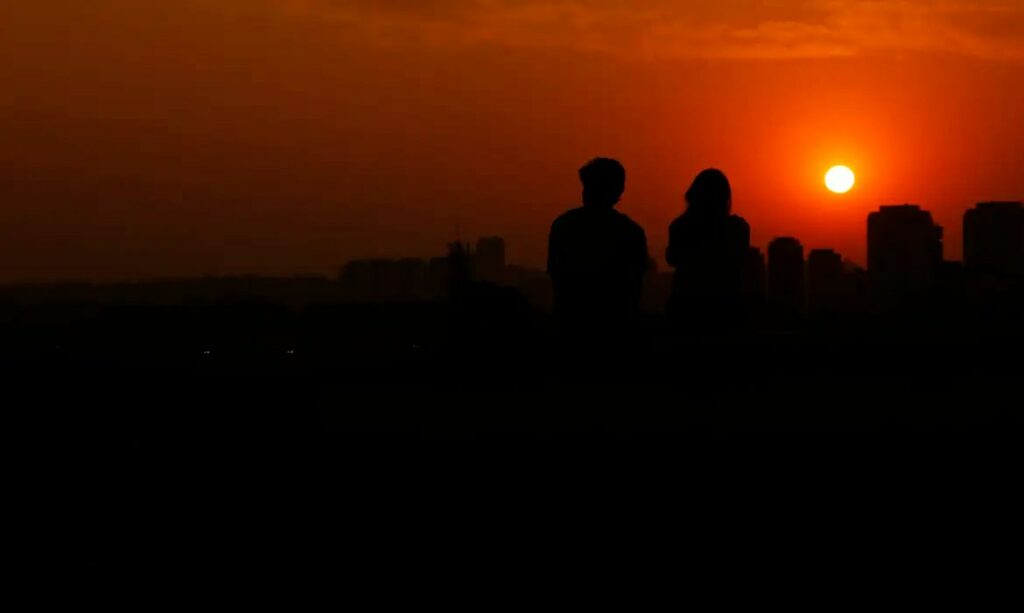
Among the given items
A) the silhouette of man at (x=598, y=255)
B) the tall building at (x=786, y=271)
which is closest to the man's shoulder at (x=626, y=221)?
the silhouette of man at (x=598, y=255)

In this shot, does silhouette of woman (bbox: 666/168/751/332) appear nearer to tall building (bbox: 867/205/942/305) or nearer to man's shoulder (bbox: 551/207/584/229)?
man's shoulder (bbox: 551/207/584/229)

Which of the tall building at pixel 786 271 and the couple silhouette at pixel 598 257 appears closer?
the couple silhouette at pixel 598 257

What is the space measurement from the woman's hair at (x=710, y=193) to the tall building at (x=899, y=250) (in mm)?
81378

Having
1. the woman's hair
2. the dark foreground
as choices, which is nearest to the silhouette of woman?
the woman's hair

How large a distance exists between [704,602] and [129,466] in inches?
150

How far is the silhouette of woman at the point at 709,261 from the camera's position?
1108cm

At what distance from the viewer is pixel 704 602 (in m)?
6.84

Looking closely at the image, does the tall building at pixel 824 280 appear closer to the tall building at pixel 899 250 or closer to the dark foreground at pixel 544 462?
the tall building at pixel 899 250

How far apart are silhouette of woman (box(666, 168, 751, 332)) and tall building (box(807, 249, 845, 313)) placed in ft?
275

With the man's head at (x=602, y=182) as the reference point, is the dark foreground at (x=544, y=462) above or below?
below

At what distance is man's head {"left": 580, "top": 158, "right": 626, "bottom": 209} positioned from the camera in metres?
10.3

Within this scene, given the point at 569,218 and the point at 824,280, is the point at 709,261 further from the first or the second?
the point at 824,280

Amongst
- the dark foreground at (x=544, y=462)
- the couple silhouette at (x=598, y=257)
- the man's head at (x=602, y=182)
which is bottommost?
the dark foreground at (x=544, y=462)

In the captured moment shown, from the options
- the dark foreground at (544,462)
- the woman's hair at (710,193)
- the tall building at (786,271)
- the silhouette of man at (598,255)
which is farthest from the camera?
the tall building at (786,271)
